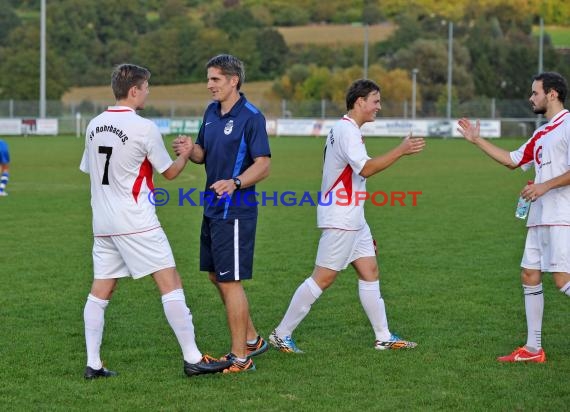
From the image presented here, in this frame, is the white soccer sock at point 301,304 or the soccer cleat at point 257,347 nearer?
the soccer cleat at point 257,347

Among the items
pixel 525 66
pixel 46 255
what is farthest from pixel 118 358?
pixel 525 66

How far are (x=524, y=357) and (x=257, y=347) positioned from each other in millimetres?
1901

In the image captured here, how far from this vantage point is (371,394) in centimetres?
616

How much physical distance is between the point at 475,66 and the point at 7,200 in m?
70.5

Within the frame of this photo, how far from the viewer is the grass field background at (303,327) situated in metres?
6.16

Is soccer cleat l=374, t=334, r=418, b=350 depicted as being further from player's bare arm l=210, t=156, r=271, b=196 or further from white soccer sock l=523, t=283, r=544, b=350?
player's bare arm l=210, t=156, r=271, b=196

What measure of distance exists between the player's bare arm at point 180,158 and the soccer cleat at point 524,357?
2.61 m

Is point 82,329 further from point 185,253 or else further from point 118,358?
point 185,253

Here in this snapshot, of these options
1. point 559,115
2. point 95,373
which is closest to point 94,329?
point 95,373

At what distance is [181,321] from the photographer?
6578 mm

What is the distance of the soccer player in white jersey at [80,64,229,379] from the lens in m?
6.39

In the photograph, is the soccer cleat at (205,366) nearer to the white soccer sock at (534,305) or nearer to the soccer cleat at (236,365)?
the soccer cleat at (236,365)

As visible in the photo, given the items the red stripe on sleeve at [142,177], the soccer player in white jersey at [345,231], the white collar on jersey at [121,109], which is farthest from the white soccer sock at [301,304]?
the white collar on jersey at [121,109]

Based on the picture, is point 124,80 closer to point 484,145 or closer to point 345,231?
point 345,231
